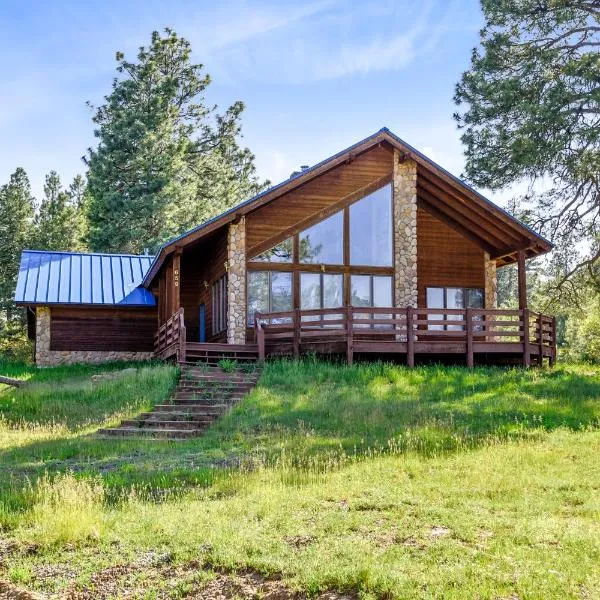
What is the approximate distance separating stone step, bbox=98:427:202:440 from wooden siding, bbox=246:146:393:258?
8.74 meters

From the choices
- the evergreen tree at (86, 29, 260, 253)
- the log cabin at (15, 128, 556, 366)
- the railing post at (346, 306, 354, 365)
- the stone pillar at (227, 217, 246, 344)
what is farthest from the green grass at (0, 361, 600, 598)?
the evergreen tree at (86, 29, 260, 253)

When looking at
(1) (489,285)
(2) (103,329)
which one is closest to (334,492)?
(1) (489,285)

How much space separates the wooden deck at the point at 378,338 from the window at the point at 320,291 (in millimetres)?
492

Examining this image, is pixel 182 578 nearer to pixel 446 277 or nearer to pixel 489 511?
pixel 489 511

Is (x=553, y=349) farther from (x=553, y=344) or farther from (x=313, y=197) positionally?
(x=313, y=197)

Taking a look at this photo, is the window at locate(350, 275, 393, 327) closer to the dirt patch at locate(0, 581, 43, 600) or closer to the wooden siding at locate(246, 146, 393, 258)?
the wooden siding at locate(246, 146, 393, 258)

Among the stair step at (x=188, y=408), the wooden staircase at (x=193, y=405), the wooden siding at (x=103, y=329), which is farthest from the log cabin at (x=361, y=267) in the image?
the stair step at (x=188, y=408)

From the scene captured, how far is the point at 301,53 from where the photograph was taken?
631 inches

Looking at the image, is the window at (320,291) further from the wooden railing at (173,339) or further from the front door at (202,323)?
the front door at (202,323)

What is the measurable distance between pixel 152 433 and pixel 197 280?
45.7 ft

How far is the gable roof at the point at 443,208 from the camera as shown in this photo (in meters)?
20.9

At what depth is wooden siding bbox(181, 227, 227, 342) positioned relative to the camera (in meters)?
24.4

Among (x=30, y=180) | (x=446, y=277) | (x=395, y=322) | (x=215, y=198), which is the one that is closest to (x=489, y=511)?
(x=395, y=322)

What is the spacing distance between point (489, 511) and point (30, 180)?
143ft
